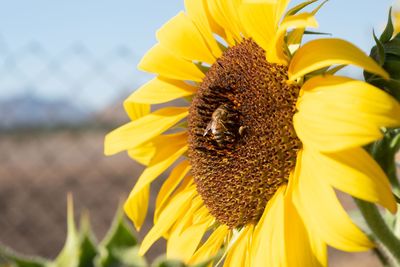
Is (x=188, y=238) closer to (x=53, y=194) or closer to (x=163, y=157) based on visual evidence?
(x=163, y=157)

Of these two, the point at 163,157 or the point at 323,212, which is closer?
the point at 323,212

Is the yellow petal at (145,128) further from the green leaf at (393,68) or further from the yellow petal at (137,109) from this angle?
the green leaf at (393,68)

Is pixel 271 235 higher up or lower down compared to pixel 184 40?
lower down

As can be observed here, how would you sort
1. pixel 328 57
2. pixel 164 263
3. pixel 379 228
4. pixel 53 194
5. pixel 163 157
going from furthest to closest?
pixel 53 194 < pixel 163 157 < pixel 379 228 < pixel 328 57 < pixel 164 263

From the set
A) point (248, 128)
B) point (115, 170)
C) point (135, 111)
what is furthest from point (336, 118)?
point (115, 170)

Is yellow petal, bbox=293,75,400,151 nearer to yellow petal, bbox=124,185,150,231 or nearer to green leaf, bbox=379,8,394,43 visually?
green leaf, bbox=379,8,394,43

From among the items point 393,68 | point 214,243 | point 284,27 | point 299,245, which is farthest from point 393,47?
point 214,243

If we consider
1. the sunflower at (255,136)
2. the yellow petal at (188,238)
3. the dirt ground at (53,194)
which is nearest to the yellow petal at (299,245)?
the sunflower at (255,136)
